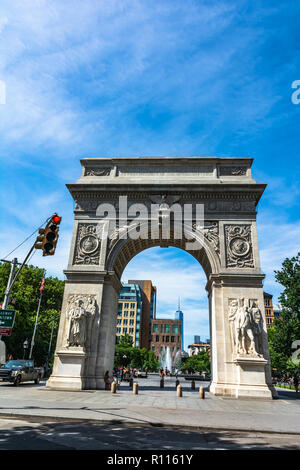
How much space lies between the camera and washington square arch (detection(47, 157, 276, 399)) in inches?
755

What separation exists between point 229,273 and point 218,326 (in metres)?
3.46

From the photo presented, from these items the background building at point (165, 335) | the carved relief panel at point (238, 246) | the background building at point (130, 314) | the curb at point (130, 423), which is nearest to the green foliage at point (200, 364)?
the background building at point (165, 335)

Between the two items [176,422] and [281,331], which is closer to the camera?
[176,422]

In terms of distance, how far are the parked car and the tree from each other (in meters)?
22.3

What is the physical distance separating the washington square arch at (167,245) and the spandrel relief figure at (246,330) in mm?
58

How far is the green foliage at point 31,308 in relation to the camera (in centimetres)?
3734

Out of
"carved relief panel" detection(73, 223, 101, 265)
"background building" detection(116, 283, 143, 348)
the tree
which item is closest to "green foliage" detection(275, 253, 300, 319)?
the tree

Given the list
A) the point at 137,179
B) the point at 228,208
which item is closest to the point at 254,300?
the point at 228,208

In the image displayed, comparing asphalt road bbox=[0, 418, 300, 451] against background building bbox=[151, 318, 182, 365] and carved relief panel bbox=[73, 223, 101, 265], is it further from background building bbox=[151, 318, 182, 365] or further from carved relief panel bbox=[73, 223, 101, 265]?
background building bbox=[151, 318, 182, 365]

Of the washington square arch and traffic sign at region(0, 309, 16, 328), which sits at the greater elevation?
the washington square arch

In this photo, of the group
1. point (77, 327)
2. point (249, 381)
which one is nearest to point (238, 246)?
point (249, 381)

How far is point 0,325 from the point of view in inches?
478

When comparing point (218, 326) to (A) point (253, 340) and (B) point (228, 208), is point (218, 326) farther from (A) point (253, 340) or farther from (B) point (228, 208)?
(B) point (228, 208)

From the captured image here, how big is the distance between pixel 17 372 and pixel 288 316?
80.0 feet
